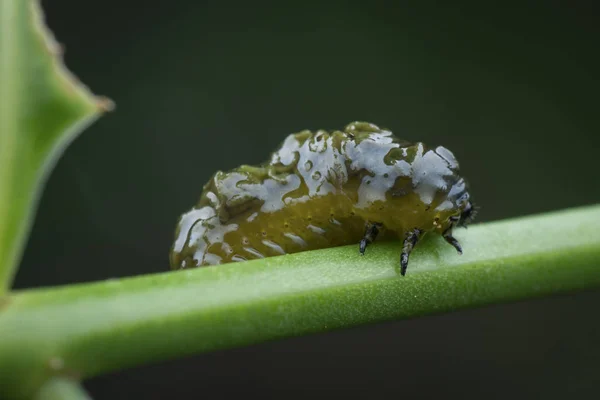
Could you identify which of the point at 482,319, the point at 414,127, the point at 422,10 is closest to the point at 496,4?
the point at 422,10

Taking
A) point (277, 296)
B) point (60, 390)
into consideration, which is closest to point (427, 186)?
point (277, 296)

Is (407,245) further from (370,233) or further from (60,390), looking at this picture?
(60,390)

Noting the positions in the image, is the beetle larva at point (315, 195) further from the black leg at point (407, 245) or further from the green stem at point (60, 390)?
the green stem at point (60, 390)

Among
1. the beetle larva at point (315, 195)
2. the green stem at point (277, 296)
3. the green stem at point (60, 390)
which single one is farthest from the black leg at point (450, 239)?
the green stem at point (60, 390)

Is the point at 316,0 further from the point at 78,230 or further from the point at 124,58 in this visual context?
the point at 78,230

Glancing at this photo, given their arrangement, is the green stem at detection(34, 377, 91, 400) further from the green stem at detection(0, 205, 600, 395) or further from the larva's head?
the larva's head

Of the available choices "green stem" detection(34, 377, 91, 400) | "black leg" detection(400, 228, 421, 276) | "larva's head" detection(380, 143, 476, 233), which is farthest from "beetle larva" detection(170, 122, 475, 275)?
"green stem" detection(34, 377, 91, 400)
